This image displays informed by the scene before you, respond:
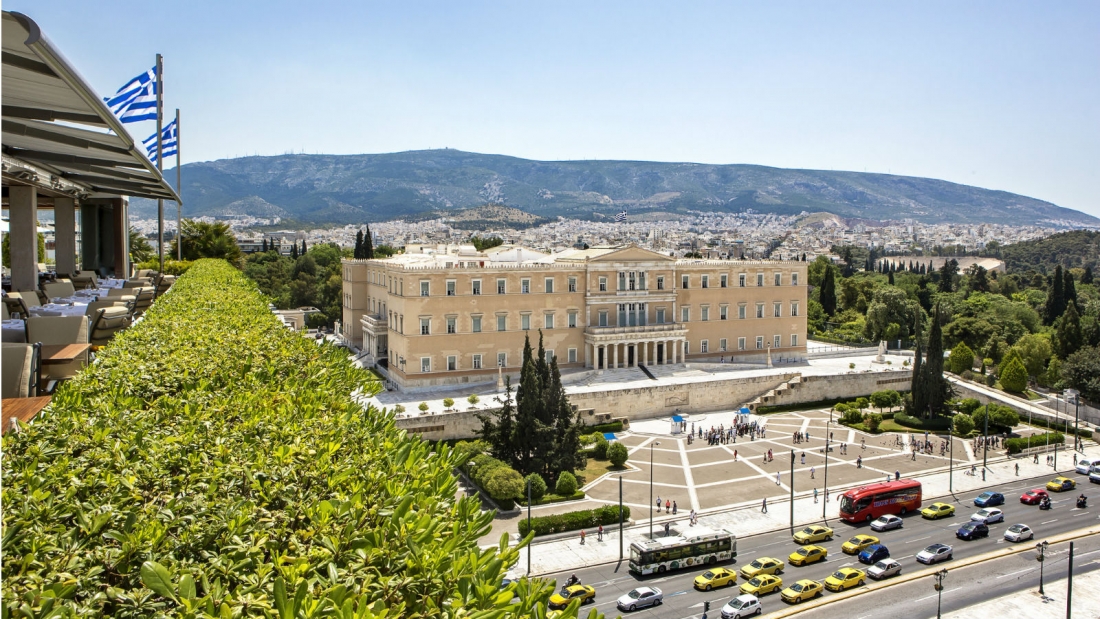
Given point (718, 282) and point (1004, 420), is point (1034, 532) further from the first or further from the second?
point (718, 282)

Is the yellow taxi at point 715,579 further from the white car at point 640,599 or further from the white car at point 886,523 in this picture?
the white car at point 886,523

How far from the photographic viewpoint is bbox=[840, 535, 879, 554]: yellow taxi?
23.0m

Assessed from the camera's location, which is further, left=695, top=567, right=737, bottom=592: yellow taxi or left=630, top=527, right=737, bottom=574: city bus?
left=630, top=527, right=737, bottom=574: city bus

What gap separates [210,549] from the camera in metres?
3.53

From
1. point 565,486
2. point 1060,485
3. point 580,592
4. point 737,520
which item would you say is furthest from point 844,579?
point 1060,485

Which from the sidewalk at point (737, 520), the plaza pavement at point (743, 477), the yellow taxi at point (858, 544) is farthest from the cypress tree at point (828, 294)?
the yellow taxi at point (858, 544)

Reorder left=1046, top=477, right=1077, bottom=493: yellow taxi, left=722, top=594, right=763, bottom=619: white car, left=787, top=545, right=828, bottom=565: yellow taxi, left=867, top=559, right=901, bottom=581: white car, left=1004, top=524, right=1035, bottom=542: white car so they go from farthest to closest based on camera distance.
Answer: left=1046, top=477, right=1077, bottom=493: yellow taxi < left=1004, top=524, right=1035, bottom=542: white car < left=787, top=545, right=828, bottom=565: yellow taxi < left=867, top=559, right=901, bottom=581: white car < left=722, top=594, right=763, bottom=619: white car

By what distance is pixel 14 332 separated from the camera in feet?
33.3

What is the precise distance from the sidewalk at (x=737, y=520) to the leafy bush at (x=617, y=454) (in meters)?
4.47

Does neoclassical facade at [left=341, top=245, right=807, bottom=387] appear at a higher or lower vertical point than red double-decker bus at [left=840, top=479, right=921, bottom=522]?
higher

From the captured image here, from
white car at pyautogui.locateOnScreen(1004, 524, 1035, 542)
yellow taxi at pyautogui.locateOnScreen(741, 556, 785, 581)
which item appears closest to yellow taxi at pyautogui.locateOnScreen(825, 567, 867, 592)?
yellow taxi at pyautogui.locateOnScreen(741, 556, 785, 581)

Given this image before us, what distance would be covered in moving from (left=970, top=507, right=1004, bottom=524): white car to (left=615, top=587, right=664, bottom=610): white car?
12.9 metres

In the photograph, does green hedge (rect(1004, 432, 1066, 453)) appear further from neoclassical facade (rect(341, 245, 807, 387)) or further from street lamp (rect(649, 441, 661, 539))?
street lamp (rect(649, 441, 661, 539))

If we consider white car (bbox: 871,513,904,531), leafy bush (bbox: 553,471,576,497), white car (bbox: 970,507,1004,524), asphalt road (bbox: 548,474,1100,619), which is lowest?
asphalt road (bbox: 548,474,1100,619)
